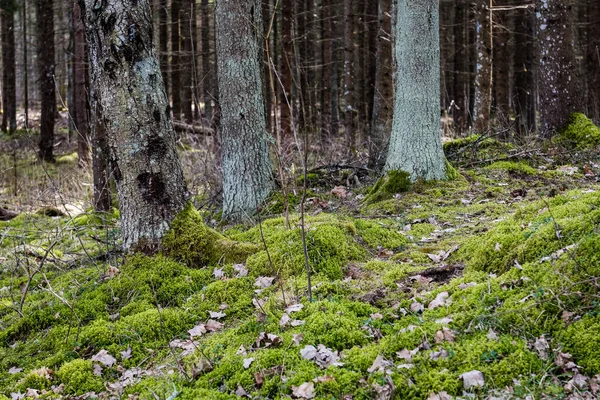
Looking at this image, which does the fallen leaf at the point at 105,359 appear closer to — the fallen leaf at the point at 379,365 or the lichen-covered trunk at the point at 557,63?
the fallen leaf at the point at 379,365

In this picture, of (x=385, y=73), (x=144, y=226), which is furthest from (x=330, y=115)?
(x=144, y=226)

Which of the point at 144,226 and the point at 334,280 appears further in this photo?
the point at 144,226

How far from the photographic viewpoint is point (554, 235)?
3.92 metres

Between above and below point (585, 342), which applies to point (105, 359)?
below

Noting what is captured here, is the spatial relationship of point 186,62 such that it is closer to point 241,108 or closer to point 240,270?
point 241,108

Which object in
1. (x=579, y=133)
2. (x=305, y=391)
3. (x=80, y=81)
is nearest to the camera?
(x=305, y=391)

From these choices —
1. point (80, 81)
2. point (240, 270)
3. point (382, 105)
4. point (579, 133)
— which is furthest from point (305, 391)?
point (80, 81)

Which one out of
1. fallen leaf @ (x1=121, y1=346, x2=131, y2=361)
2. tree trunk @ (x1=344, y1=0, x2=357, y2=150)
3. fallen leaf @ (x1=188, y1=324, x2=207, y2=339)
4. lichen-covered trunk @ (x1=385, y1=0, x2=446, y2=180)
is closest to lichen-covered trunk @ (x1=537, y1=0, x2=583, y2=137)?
lichen-covered trunk @ (x1=385, y1=0, x2=446, y2=180)

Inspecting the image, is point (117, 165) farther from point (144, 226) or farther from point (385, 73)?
point (385, 73)

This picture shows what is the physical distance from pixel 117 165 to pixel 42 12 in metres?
16.2

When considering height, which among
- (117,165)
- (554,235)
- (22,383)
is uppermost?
(117,165)

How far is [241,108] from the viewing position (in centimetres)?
730

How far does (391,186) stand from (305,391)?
15.6ft

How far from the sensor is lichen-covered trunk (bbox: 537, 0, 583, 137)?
31.6 feet
